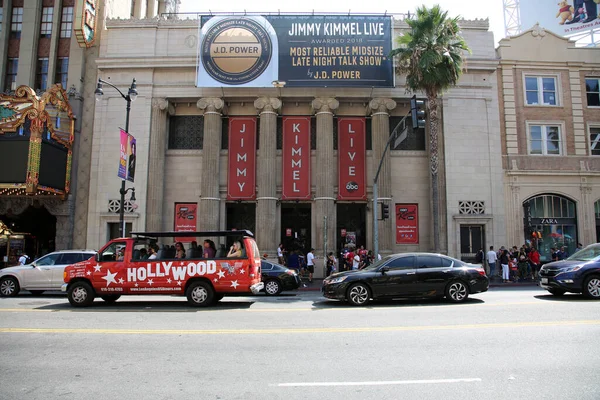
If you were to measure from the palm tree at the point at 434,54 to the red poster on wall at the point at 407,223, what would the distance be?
284 centimetres

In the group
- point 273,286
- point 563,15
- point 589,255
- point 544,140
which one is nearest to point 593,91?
point 544,140

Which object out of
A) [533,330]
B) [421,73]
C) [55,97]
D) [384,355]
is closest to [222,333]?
[384,355]

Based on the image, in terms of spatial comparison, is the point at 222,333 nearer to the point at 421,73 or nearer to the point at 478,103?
the point at 421,73

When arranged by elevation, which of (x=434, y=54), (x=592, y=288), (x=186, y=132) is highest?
(x=434, y=54)

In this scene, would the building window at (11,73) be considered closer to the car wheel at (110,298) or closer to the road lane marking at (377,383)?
the car wheel at (110,298)

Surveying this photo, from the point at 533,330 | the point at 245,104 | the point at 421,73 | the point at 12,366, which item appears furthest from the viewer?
the point at 245,104

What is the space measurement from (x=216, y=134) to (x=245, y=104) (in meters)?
2.82

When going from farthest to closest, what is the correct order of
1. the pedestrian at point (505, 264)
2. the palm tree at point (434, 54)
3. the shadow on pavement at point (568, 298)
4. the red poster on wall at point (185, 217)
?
1. the red poster on wall at point (185, 217)
2. the pedestrian at point (505, 264)
3. the palm tree at point (434, 54)
4. the shadow on pavement at point (568, 298)

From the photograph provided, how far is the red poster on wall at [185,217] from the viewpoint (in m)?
25.0

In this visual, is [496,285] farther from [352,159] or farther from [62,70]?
[62,70]

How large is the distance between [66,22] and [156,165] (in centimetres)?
1118

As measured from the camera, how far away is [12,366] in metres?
5.95

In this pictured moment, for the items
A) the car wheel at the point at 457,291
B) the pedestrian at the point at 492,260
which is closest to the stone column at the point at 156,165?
the car wheel at the point at 457,291

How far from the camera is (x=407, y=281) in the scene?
471 inches
